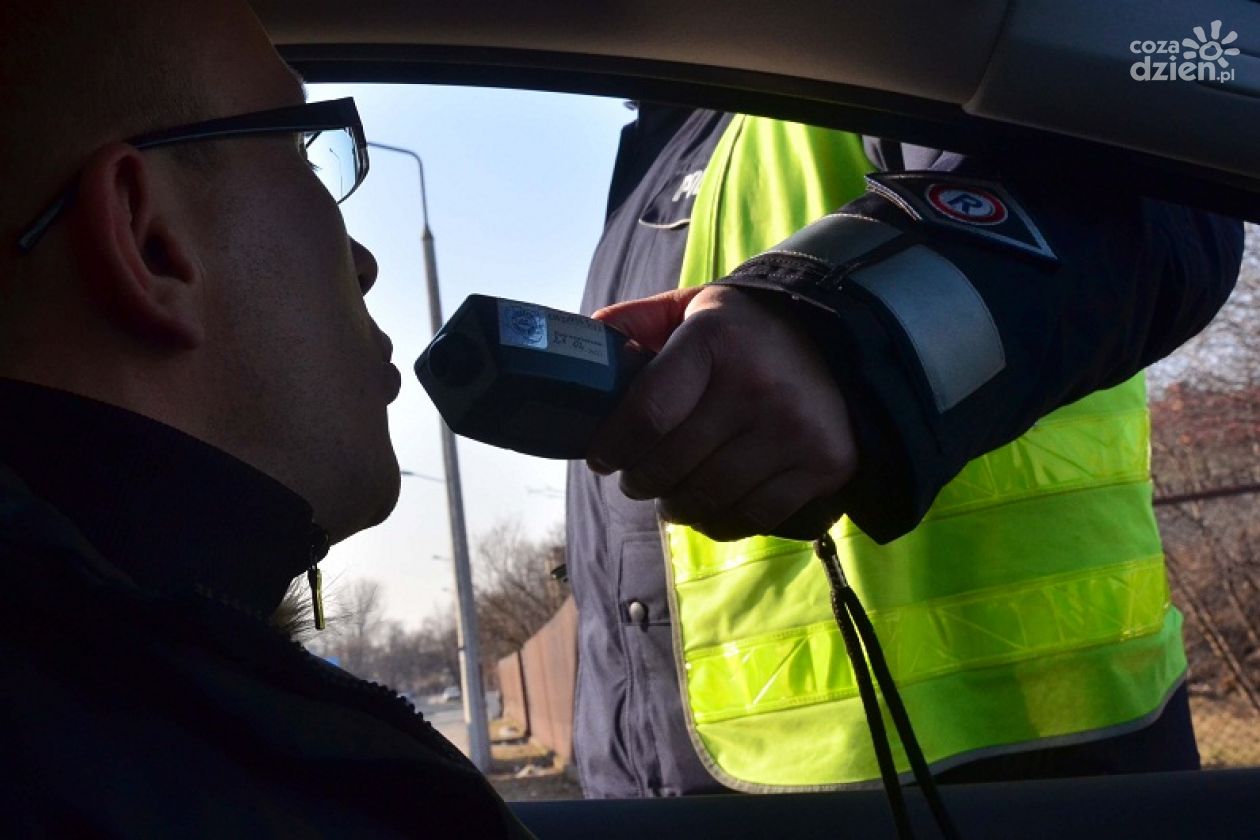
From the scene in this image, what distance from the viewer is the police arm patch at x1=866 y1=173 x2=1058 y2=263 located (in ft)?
4.72

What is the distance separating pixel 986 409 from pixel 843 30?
43cm

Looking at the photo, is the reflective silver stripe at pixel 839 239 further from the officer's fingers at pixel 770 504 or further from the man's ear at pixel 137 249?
the man's ear at pixel 137 249

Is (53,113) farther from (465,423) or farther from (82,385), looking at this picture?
(465,423)

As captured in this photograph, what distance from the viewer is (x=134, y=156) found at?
123 centimetres

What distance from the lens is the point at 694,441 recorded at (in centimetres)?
130

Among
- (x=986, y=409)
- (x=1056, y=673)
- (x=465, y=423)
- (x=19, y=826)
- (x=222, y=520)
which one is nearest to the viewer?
(x=19, y=826)

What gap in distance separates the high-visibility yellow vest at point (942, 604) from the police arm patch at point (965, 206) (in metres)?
0.25

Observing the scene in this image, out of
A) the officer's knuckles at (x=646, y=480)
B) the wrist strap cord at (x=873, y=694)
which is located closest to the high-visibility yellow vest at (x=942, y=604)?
the wrist strap cord at (x=873, y=694)

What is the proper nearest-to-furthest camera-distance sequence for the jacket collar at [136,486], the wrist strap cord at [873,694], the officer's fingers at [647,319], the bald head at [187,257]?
the jacket collar at [136,486], the bald head at [187,257], the wrist strap cord at [873,694], the officer's fingers at [647,319]

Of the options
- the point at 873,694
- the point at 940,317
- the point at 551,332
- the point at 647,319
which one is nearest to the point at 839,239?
the point at 940,317

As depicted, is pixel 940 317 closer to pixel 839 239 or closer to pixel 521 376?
pixel 839 239

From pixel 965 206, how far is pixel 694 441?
0.44 m

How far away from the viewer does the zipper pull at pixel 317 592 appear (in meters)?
1.41

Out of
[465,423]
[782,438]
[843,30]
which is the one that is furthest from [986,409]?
[465,423]
